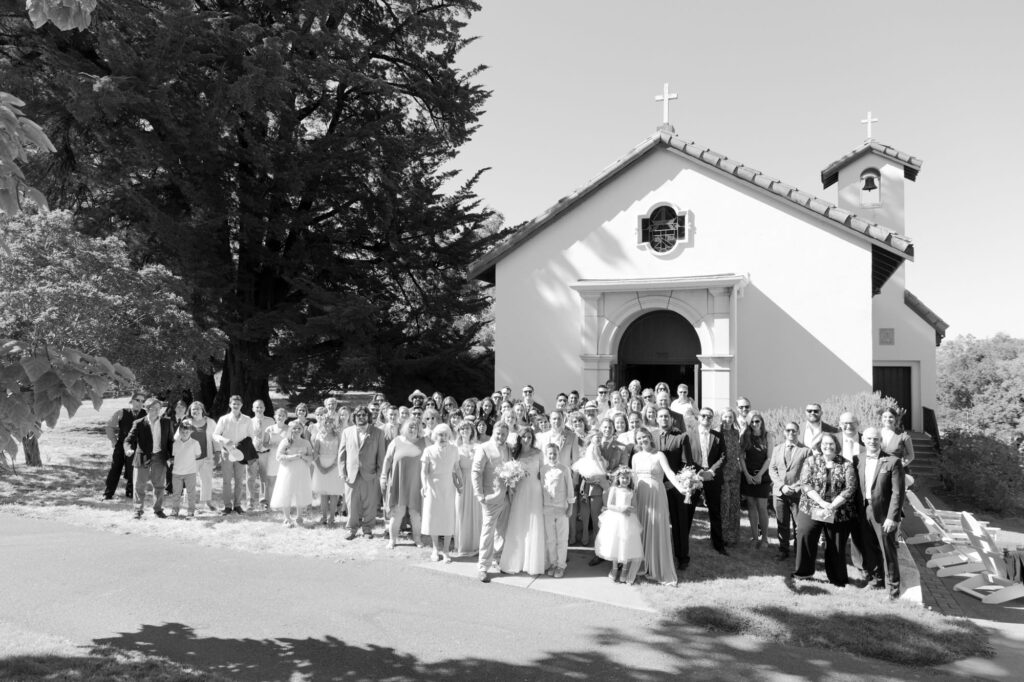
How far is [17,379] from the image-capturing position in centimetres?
374

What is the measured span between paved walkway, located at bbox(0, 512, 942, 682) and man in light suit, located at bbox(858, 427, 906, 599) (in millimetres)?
2127

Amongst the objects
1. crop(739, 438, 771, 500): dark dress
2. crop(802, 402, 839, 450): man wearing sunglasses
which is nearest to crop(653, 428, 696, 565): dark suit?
crop(739, 438, 771, 500): dark dress

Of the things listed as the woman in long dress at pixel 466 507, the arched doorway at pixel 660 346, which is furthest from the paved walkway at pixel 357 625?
the arched doorway at pixel 660 346

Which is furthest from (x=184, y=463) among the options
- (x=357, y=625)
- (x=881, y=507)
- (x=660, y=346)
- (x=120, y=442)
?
(x=660, y=346)

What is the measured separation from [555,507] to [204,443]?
634cm

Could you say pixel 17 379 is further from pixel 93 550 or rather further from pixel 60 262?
pixel 60 262

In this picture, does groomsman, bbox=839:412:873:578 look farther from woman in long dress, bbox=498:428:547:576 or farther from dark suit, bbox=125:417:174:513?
dark suit, bbox=125:417:174:513

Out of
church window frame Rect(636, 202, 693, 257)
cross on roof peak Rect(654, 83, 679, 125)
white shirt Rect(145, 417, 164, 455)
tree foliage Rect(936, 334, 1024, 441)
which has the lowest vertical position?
white shirt Rect(145, 417, 164, 455)

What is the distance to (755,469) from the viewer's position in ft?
29.5

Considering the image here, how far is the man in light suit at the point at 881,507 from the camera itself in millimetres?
7219

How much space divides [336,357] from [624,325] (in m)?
9.41

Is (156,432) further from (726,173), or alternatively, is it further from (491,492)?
(726,173)

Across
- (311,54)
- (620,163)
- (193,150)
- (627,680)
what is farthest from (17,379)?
(311,54)

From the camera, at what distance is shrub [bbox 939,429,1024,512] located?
43.3 feet
